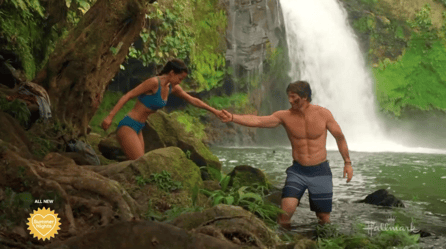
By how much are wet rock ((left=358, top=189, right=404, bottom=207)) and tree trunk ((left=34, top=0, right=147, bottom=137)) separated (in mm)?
5164

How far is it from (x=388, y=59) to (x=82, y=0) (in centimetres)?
2466

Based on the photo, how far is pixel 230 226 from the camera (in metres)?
3.40

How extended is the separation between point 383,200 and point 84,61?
5515mm

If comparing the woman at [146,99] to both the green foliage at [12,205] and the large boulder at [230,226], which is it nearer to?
the large boulder at [230,226]

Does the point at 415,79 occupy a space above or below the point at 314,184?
above

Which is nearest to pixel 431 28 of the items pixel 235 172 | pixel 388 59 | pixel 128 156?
pixel 388 59

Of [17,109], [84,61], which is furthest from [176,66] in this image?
[17,109]

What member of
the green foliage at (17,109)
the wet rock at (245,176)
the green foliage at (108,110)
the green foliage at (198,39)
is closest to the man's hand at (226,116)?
the wet rock at (245,176)

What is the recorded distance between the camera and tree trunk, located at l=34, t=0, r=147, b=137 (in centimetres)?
626

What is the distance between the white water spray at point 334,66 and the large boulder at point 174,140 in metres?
16.8

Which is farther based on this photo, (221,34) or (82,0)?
(221,34)

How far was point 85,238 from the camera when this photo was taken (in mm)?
2674

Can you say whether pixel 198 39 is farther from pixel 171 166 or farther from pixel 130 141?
pixel 171 166

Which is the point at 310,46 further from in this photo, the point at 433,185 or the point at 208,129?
the point at 433,185
